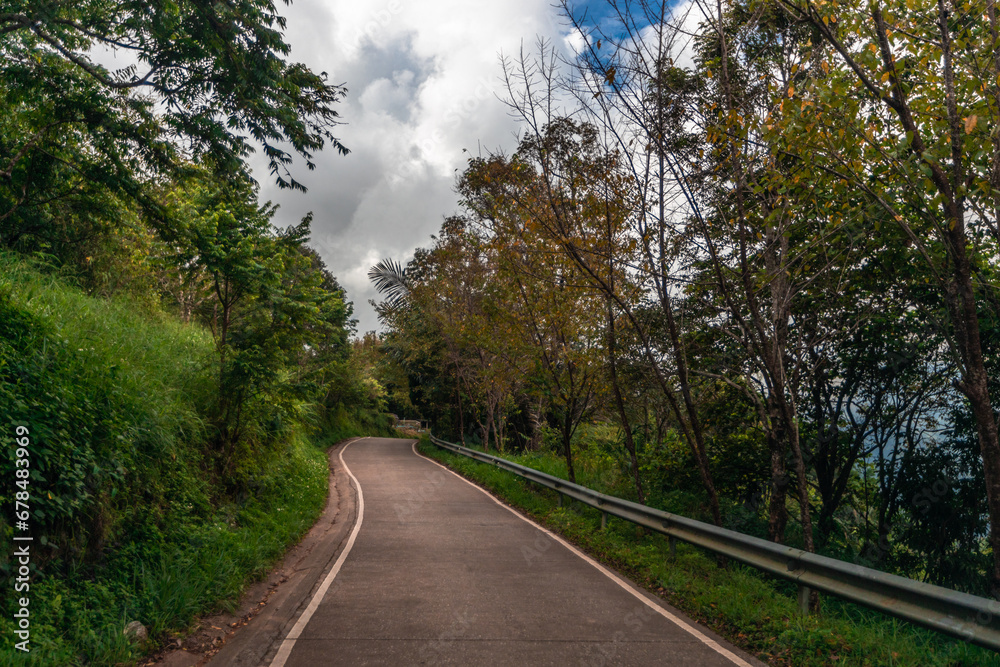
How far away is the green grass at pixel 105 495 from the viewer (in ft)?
15.7

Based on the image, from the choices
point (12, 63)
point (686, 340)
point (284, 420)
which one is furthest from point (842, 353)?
point (12, 63)

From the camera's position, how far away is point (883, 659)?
4848 mm

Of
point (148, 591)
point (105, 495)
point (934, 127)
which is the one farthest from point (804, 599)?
point (105, 495)

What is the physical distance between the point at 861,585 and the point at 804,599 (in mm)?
819

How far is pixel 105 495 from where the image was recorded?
602 centimetres

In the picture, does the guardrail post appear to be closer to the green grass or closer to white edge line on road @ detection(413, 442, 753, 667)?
white edge line on road @ detection(413, 442, 753, 667)

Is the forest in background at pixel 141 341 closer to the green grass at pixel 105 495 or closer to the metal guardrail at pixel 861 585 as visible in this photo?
the green grass at pixel 105 495

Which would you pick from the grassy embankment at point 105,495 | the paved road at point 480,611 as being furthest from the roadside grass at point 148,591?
the paved road at point 480,611

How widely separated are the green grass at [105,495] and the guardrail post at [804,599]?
5.67 meters

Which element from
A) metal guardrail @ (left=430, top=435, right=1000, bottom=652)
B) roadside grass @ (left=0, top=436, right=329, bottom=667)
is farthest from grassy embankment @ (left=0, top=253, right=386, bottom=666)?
metal guardrail @ (left=430, top=435, right=1000, bottom=652)

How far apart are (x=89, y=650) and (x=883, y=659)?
237 inches

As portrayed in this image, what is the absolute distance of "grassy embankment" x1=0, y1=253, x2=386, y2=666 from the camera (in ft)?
15.7

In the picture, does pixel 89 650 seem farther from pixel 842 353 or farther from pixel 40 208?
pixel 842 353

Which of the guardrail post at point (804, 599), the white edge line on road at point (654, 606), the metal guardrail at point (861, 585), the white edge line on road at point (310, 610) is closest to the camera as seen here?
the metal guardrail at point (861, 585)
